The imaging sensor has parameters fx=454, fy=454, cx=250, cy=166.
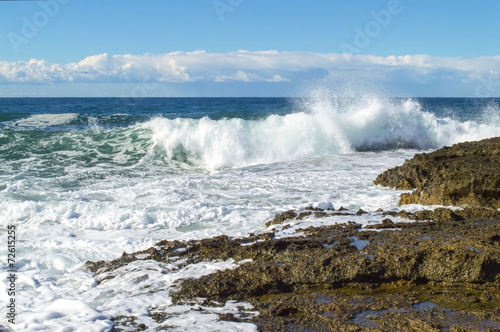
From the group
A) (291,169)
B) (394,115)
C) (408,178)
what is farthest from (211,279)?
(394,115)

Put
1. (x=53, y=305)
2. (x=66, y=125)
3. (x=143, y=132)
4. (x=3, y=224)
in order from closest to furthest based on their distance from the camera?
(x=53, y=305) < (x=3, y=224) < (x=143, y=132) < (x=66, y=125)

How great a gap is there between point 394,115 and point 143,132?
10056 millimetres

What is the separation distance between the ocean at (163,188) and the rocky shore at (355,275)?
243 millimetres

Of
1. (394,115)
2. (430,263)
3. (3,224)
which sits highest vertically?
(394,115)

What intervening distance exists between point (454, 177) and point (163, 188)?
5.37 meters

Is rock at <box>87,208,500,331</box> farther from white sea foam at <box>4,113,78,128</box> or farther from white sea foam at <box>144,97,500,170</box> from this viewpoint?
white sea foam at <box>4,113,78,128</box>

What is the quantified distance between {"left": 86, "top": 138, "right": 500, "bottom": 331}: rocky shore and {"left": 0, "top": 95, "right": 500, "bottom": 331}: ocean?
0.24 metres

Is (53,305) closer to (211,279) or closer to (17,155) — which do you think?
(211,279)

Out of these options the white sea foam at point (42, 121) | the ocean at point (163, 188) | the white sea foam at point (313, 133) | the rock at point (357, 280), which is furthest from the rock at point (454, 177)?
the white sea foam at point (42, 121)

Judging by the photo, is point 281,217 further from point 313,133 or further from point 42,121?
point 42,121

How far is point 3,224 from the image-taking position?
6.93 m

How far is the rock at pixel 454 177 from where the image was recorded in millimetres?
6719

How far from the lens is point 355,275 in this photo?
4.04 meters

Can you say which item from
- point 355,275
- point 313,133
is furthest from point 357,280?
point 313,133
